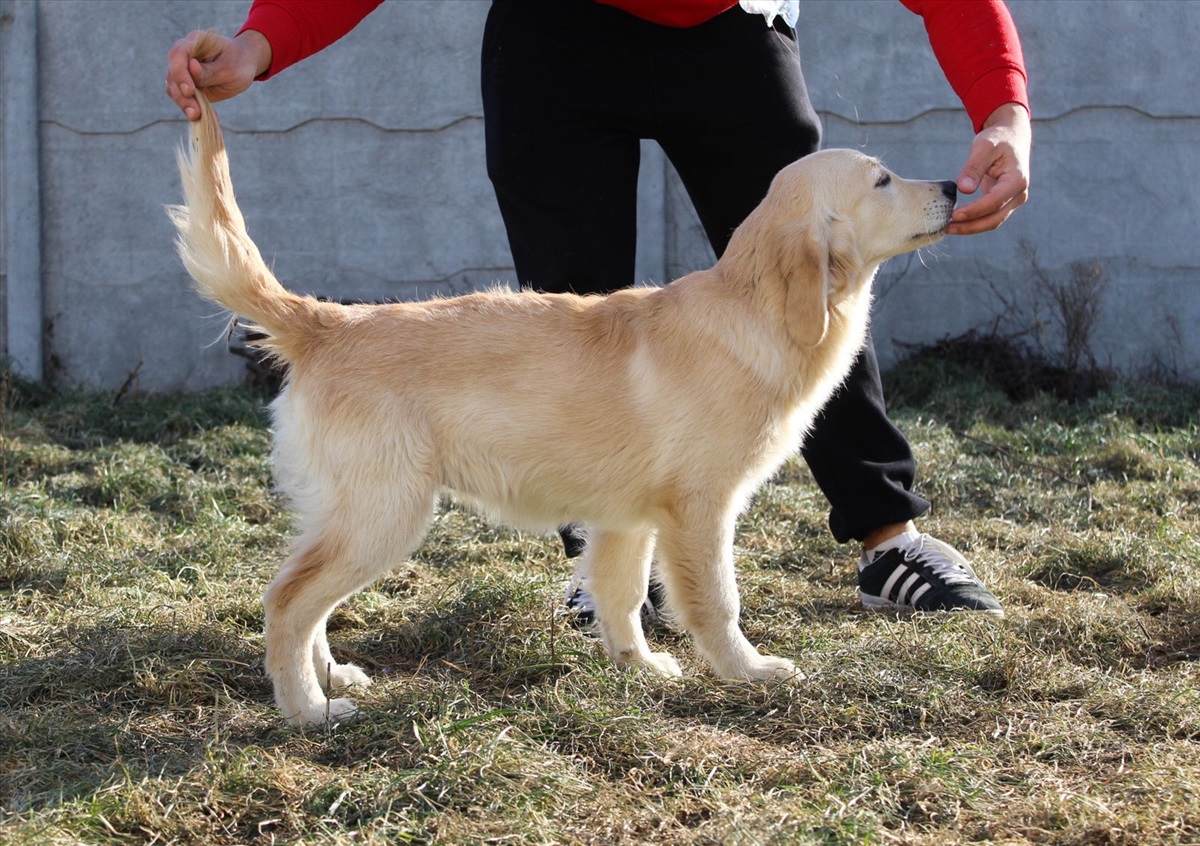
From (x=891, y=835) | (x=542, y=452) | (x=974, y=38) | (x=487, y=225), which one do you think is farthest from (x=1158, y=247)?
(x=891, y=835)

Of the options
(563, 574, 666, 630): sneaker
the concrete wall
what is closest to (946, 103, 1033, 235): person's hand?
(563, 574, 666, 630): sneaker

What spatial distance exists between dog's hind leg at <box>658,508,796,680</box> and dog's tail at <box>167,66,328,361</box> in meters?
0.98

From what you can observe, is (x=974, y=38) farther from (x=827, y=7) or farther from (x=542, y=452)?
(x=827, y=7)

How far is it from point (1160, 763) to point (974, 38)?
5.71 feet

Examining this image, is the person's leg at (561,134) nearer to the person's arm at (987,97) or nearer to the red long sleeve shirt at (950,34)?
the red long sleeve shirt at (950,34)

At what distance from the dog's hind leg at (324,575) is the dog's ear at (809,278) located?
95 centimetres

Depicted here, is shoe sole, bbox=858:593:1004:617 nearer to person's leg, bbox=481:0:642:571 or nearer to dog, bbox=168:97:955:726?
dog, bbox=168:97:955:726

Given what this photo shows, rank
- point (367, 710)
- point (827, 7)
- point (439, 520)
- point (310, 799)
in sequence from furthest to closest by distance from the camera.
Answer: point (827, 7) → point (439, 520) → point (367, 710) → point (310, 799)

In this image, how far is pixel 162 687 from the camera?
2742mm

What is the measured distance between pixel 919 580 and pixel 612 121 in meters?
1.50

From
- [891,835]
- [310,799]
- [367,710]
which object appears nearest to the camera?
[891,835]

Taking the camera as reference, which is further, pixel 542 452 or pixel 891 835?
pixel 542 452

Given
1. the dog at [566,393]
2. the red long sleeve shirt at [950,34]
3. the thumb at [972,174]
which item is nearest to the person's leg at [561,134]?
the red long sleeve shirt at [950,34]

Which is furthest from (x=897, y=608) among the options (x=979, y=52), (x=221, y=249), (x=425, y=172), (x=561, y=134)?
(x=425, y=172)
